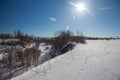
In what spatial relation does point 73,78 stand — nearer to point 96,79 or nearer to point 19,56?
point 96,79

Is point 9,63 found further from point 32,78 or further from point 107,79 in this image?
point 107,79

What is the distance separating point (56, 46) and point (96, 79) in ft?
40.4

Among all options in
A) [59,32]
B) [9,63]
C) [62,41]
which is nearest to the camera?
[9,63]

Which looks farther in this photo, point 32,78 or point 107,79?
point 32,78

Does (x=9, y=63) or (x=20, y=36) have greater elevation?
(x=20, y=36)

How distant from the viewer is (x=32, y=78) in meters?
3.03

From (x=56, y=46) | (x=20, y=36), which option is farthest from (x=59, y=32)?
(x=20, y=36)

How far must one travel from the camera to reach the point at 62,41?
1638cm

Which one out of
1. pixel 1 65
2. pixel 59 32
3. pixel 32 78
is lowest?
pixel 1 65

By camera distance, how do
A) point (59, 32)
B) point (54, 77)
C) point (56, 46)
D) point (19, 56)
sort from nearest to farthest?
1. point (54, 77)
2. point (19, 56)
3. point (56, 46)
4. point (59, 32)

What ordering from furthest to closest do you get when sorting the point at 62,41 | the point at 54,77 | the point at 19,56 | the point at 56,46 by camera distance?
the point at 62,41 → the point at 56,46 → the point at 19,56 → the point at 54,77

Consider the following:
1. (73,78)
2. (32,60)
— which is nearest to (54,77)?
(73,78)

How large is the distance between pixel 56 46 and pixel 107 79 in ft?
40.6

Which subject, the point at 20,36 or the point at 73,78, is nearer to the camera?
the point at 73,78
